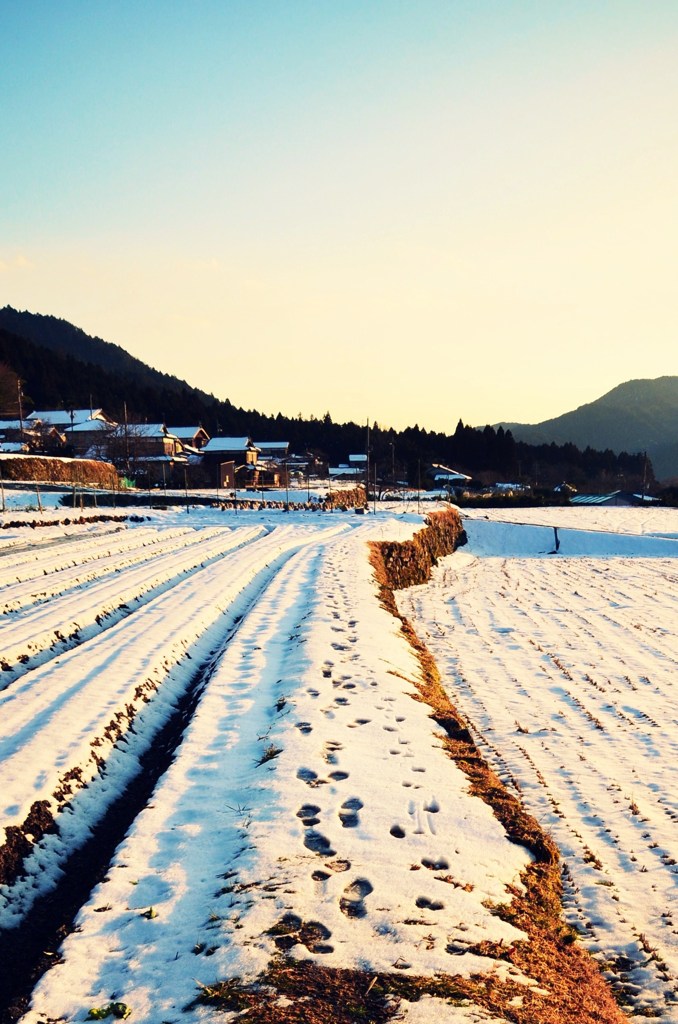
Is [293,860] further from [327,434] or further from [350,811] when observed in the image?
[327,434]

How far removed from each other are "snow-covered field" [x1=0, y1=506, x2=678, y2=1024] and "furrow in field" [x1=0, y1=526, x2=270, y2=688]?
0.22 feet

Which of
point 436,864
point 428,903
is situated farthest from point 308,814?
point 428,903

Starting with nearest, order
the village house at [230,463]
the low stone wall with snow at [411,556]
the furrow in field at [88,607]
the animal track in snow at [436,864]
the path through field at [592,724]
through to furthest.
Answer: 1. the animal track in snow at [436,864]
2. the path through field at [592,724]
3. the furrow in field at [88,607]
4. the low stone wall with snow at [411,556]
5. the village house at [230,463]

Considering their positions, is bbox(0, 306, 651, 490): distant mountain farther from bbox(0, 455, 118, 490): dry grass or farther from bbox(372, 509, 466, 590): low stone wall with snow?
bbox(372, 509, 466, 590): low stone wall with snow

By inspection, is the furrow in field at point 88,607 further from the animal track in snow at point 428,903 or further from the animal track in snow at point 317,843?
the animal track in snow at point 428,903

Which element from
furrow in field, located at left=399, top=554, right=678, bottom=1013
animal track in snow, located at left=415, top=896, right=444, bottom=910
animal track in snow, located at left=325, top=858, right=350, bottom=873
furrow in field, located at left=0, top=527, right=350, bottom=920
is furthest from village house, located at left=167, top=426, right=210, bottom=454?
animal track in snow, located at left=415, top=896, right=444, bottom=910

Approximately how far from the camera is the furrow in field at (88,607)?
427 inches

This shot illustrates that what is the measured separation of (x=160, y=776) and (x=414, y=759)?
278 centimetres

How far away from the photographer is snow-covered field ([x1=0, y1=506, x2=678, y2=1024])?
14.8 ft

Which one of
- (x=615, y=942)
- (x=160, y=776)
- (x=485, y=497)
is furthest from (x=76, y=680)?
(x=485, y=497)

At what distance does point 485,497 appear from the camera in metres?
71.2

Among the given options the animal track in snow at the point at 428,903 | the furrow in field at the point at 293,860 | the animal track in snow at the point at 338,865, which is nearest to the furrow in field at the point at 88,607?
the furrow in field at the point at 293,860

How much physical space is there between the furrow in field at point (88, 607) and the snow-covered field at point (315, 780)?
68mm

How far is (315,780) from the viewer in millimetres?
6738
